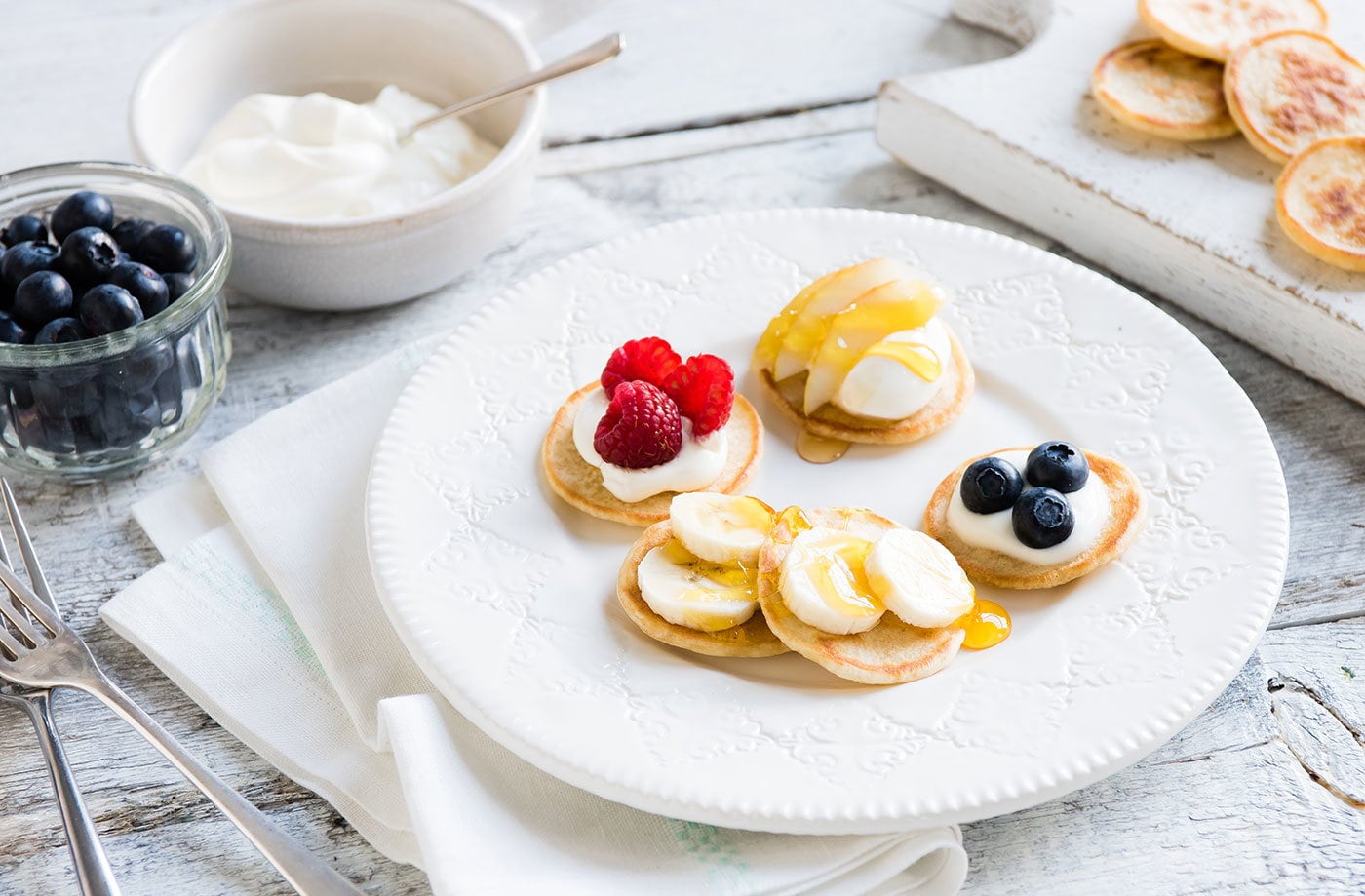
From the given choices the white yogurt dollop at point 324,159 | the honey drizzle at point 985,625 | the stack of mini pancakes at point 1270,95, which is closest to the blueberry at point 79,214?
the white yogurt dollop at point 324,159

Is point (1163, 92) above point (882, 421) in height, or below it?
above

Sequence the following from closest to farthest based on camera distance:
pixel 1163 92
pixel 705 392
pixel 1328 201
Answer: pixel 705 392 < pixel 1328 201 < pixel 1163 92

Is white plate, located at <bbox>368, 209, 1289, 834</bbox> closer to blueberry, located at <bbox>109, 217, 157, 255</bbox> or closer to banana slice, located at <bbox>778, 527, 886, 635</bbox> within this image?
banana slice, located at <bbox>778, 527, 886, 635</bbox>

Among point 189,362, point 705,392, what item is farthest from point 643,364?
point 189,362

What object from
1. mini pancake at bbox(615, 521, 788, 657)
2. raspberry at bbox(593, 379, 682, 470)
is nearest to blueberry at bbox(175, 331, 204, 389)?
raspberry at bbox(593, 379, 682, 470)

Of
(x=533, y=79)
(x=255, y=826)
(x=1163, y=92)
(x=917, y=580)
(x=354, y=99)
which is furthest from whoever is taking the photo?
(x=354, y=99)

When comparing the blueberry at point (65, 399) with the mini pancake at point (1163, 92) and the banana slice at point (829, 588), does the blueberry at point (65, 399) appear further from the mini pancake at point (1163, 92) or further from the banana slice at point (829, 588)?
the mini pancake at point (1163, 92)

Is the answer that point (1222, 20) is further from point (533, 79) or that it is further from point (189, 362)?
point (189, 362)
